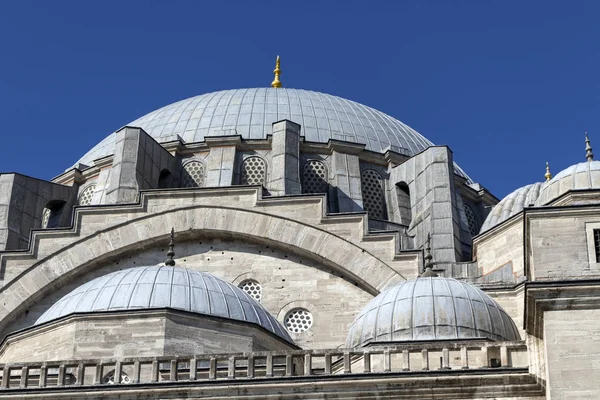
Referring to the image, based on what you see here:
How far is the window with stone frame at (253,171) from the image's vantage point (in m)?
38.8

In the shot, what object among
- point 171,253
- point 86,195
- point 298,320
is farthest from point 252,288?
point 86,195

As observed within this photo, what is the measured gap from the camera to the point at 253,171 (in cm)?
3900

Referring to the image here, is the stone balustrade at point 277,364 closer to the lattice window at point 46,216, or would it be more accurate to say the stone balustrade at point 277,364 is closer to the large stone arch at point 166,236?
the large stone arch at point 166,236

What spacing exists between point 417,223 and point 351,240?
4008 millimetres

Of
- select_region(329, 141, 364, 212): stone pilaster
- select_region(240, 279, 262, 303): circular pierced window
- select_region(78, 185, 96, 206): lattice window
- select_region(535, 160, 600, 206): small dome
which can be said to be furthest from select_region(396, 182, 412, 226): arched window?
select_region(78, 185, 96, 206): lattice window

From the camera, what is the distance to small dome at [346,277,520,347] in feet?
87.4

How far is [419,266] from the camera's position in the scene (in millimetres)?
32562

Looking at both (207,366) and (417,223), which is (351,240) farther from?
(207,366)

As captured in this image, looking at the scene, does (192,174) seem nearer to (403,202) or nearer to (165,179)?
(165,179)

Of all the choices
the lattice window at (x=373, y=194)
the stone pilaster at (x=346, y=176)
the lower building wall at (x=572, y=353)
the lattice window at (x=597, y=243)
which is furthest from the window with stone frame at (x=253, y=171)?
the lower building wall at (x=572, y=353)

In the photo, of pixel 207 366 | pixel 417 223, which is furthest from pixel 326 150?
pixel 207 366

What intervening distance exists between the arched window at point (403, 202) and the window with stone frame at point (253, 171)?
3543mm

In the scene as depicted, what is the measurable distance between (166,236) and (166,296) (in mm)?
5796

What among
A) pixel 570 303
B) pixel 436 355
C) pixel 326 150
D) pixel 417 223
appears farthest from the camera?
pixel 326 150
